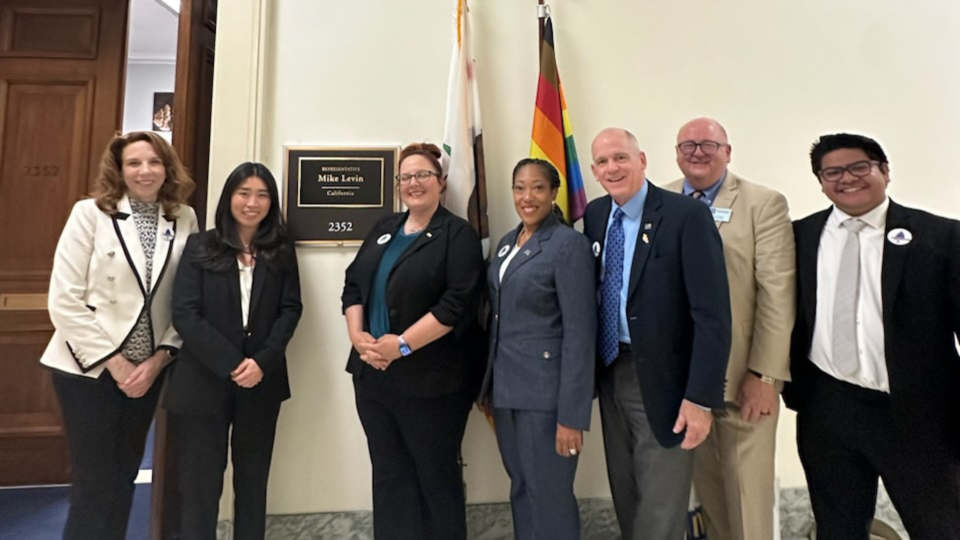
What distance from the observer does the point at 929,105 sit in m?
2.41

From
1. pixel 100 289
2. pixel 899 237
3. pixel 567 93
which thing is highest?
pixel 567 93

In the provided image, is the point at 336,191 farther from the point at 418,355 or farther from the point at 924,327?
the point at 924,327

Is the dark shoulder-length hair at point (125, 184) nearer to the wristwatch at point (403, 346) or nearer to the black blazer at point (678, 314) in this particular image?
the wristwatch at point (403, 346)

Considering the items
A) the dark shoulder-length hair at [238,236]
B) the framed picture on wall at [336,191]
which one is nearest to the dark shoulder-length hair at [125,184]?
the dark shoulder-length hair at [238,236]

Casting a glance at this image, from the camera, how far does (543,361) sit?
1513 mm

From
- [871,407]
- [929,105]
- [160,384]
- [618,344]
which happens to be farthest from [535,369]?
[929,105]

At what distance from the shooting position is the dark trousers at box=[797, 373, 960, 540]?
1.32 metres

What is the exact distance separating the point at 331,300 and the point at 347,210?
415mm

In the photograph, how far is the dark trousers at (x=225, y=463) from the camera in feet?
5.48

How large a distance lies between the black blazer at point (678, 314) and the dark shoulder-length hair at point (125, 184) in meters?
1.68

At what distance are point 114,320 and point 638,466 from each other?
182 centimetres

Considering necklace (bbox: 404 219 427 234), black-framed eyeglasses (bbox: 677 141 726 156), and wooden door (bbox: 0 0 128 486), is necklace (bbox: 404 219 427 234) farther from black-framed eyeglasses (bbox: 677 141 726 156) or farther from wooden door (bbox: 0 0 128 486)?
wooden door (bbox: 0 0 128 486)

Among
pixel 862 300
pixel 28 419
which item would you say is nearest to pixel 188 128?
pixel 28 419

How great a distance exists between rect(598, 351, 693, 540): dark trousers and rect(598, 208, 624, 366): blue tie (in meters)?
0.05
